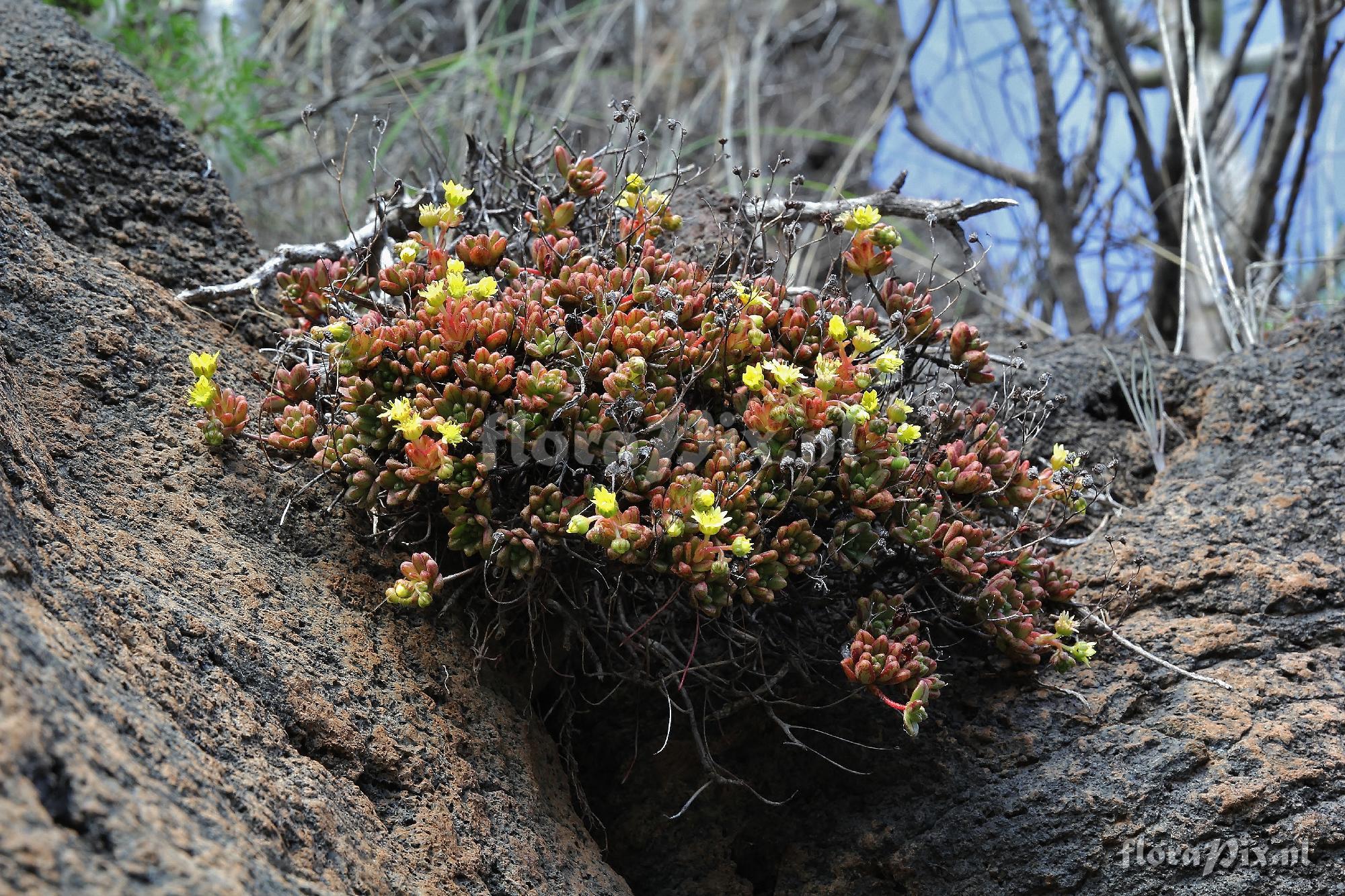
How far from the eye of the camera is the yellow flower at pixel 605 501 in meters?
1.90

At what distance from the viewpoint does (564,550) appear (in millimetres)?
2080

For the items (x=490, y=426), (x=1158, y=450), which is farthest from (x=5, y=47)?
(x=1158, y=450)

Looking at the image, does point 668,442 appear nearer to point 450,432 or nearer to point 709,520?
point 709,520

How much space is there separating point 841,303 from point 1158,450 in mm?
1192

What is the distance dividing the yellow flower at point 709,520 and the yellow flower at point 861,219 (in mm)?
784

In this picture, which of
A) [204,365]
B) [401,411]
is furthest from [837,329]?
[204,365]

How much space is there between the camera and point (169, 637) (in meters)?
1.73

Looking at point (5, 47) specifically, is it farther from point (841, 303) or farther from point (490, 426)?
point (841, 303)

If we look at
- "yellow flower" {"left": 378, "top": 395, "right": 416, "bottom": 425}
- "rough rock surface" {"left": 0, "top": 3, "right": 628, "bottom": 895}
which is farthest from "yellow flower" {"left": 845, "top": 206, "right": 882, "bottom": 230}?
"rough rock surface" {"left": 0, "top": 3, "right": 628, "bottom": 895}

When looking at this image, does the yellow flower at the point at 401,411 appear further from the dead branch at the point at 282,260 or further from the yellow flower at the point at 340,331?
the dead branch at the point at 282,260

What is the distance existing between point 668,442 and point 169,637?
0.92m

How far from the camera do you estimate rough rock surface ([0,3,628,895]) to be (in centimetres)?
→ 128

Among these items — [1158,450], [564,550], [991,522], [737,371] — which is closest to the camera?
[564,550]

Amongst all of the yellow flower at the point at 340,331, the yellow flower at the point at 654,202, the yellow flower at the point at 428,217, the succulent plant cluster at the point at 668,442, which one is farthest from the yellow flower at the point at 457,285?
the yellow flower at the point at 654,202
